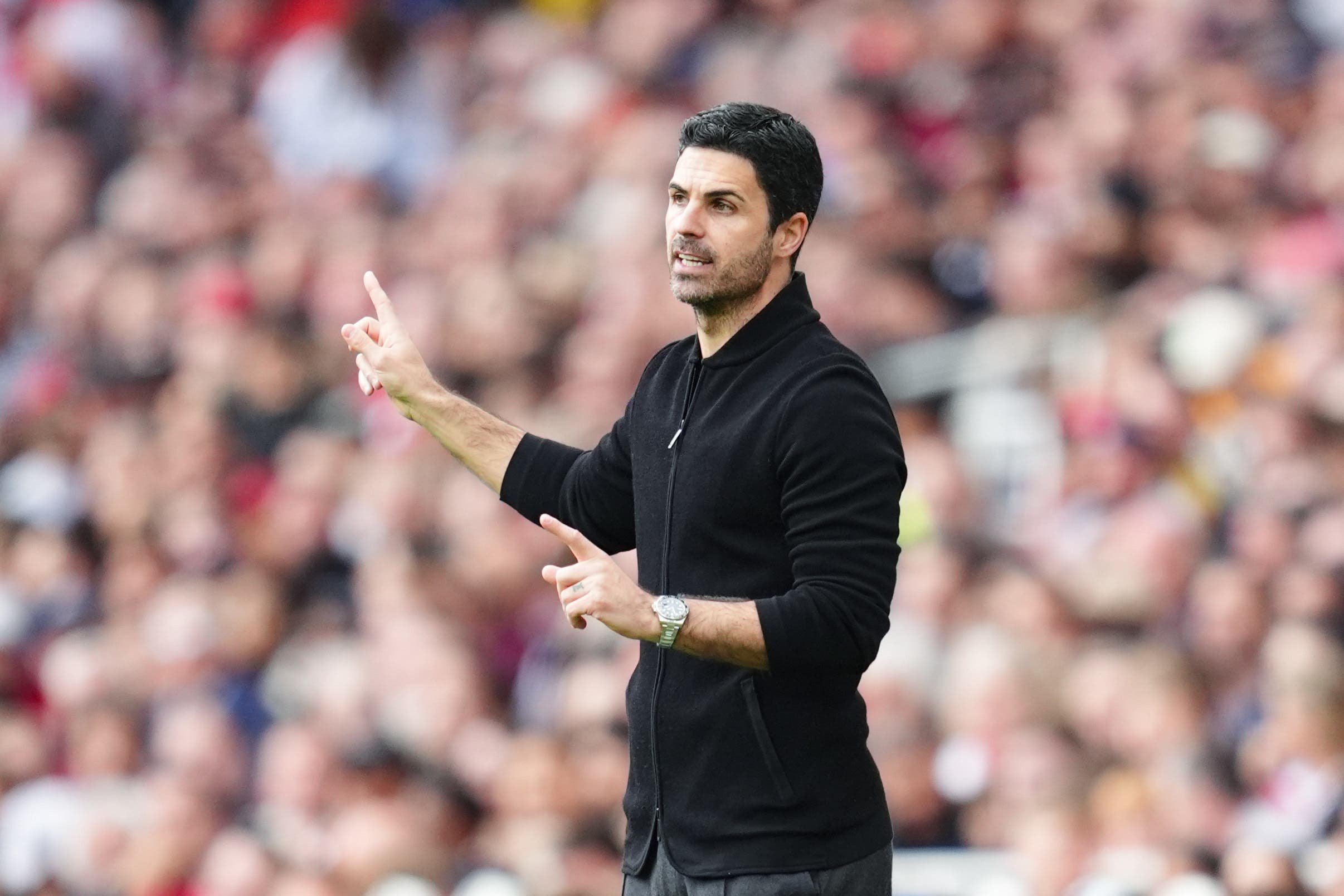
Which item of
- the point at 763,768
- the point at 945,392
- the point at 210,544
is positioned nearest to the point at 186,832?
the point at 210,544

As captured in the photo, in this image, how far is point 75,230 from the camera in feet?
32.1

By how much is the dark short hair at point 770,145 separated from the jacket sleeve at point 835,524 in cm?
28

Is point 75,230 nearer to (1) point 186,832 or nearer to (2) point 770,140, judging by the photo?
(1) point 186,832

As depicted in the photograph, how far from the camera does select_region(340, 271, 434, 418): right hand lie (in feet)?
11.6

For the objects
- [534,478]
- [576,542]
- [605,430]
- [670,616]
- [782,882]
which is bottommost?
[782,882]

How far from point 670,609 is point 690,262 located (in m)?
0.57

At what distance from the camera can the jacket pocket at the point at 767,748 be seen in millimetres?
3100

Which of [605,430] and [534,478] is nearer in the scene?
[534,478]

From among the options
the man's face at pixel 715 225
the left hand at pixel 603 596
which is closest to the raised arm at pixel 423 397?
the man's face at pixel 715 225

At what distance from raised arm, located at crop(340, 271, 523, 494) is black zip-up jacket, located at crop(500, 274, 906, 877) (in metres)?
0.38

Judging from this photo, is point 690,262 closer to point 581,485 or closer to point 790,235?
point 790,235

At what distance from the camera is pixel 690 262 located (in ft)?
10.4

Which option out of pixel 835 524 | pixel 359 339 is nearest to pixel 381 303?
pixel 359 339

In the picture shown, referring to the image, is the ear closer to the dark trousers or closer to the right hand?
the right hand
